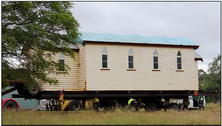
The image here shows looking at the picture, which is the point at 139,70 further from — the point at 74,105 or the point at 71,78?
the point at 74,105

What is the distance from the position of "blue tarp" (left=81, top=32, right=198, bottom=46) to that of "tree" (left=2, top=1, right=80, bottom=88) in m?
3.74

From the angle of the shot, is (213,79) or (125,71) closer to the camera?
→ (125,71)

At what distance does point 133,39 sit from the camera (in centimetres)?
2342

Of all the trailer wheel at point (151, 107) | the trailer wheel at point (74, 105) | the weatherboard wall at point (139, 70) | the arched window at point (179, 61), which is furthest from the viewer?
the arched window at point (179, 61)

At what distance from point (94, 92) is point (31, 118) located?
23.4ft

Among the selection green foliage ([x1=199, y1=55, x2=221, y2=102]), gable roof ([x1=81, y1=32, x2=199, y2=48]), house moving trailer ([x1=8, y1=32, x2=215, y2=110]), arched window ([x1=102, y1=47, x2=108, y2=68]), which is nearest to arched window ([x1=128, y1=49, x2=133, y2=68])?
house moving trailer ([x1=8, y1=32, x2=215, y2=110])

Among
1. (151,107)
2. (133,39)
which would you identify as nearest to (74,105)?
(151,107)

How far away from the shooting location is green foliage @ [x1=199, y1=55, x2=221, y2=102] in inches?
1613

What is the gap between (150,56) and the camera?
23.6 meters

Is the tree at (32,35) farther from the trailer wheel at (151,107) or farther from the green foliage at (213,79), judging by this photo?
the green foliage at (213,79)

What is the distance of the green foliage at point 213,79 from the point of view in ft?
134

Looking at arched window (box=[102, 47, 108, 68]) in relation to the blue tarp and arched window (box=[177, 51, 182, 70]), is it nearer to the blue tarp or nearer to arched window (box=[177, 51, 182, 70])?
the blue tarp

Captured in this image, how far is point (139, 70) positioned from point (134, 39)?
2.12m

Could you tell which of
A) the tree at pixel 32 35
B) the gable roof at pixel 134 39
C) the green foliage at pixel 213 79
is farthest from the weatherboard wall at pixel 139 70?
the green foliage at pixel 213 79
